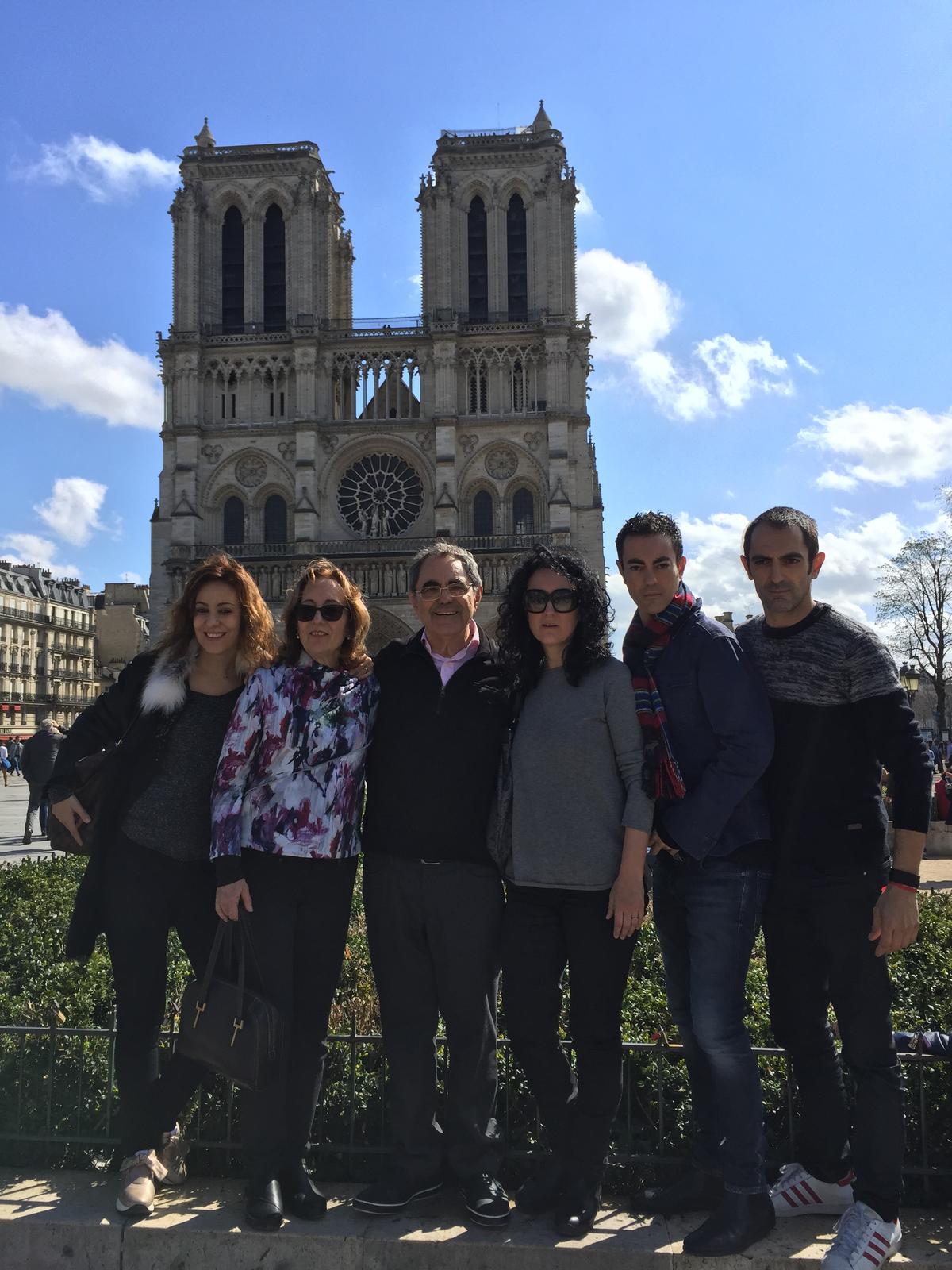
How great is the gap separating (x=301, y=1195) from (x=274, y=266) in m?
38.7

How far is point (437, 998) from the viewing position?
3287 mm

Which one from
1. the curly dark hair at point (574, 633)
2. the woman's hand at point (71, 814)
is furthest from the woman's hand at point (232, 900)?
the curly dark hair at point (574, 633)

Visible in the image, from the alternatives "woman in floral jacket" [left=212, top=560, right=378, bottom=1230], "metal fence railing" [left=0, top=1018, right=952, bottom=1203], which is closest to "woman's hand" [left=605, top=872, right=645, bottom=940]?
"metal fence railing" [left=0, top=1018, right=952, bottom=1203]

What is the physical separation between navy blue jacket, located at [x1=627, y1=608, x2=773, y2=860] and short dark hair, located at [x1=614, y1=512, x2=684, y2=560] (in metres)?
0.28

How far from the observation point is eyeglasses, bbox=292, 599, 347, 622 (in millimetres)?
3416

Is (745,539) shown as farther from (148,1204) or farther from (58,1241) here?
(58,1241)

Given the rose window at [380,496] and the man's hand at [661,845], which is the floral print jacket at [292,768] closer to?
the man's hand at [661,845]

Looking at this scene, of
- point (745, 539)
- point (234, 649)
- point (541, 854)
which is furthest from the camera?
point (234, 649)

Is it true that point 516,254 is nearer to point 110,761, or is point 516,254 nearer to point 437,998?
point 110,761

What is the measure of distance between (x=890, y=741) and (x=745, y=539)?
2.75 feet

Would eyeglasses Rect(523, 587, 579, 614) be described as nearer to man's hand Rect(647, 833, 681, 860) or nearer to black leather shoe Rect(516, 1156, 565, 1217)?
man's hand Rect(647, 833, 681, 860)

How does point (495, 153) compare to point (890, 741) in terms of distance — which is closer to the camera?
point (890, 741)

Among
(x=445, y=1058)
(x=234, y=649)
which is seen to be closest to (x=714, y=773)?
(x=445, y=1058)

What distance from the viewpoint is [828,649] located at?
3.17 meters
